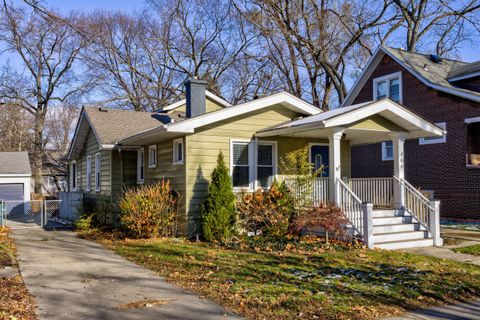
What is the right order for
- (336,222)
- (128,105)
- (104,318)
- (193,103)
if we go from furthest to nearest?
(128,105)
(193,103)
(336,222)
(104,318)

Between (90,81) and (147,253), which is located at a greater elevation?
(90,81)

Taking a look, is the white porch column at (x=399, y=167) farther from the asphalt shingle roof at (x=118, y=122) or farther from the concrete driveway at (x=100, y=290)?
the asphalt shingle roof at (x=118, y=122)

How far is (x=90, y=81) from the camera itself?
118 ft

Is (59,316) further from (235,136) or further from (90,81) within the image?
(90,81)

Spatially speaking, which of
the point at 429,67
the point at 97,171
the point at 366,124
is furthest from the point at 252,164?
the point at 429,67

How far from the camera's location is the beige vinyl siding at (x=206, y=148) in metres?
12.8

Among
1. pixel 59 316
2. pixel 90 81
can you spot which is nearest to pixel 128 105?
pixel 90 81

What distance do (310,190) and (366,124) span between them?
2.37 metres

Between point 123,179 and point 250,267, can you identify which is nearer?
point 250,267

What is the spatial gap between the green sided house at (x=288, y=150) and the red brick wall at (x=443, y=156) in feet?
17.2

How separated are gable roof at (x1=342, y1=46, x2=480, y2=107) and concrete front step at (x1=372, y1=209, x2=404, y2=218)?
22.6 feet

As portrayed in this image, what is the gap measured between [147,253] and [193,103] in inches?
245

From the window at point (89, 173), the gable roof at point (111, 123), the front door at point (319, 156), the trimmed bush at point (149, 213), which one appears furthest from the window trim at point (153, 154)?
the front door at point (319, 156)

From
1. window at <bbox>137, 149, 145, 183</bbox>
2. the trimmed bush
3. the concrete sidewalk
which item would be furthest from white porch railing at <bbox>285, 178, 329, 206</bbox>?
the concrete sidewalk
